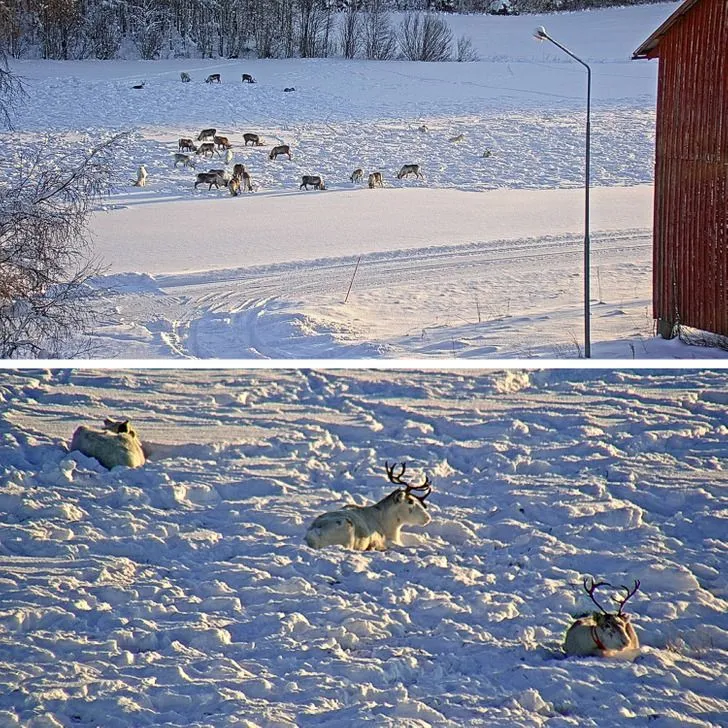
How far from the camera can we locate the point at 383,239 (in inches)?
373

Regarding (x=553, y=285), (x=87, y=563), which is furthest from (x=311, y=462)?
(x=553, y=285)

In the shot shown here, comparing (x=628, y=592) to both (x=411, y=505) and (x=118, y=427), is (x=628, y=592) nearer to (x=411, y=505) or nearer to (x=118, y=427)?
(x=411, y=505)

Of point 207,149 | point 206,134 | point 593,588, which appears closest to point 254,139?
point 206,134

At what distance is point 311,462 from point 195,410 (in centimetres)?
52

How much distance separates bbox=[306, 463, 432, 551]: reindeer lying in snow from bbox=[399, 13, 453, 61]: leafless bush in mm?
5156

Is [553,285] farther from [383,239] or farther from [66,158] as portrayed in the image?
[66,158]

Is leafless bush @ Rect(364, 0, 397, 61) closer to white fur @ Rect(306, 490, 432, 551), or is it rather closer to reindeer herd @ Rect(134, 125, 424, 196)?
reindeer herd @ Rect(134, 125, 424, 196)

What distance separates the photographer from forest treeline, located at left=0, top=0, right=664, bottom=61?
826 cm

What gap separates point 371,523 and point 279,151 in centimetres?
818

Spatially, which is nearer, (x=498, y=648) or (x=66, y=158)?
(x=498, y=648)

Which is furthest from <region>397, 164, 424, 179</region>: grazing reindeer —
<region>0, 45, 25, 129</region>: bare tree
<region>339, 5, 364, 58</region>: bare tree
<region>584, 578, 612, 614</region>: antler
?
<region>584, 578, 612, 614</region>: antler

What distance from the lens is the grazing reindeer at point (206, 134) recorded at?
37.9 feet

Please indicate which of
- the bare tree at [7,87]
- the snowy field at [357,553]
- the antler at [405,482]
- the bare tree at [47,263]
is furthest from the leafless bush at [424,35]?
the antler at [405,482]

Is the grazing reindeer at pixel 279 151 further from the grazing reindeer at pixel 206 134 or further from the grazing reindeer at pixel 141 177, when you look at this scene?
the grazing reindeer at pixel 141 177
